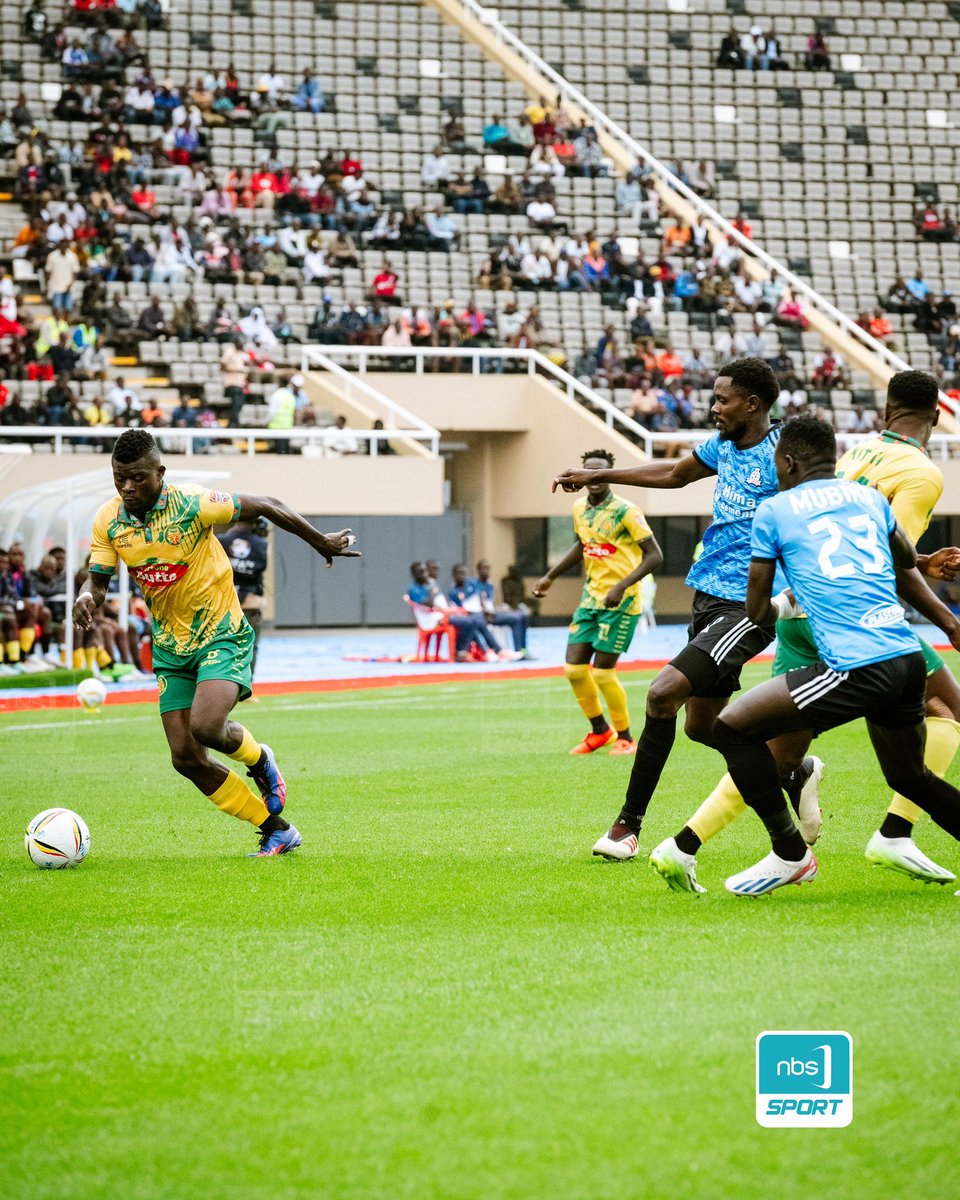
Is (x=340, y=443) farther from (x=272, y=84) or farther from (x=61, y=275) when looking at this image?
(x=272, y=84)

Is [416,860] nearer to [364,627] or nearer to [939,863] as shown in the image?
[939,863]

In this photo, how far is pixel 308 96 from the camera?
129ft

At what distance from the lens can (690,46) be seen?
4441cm

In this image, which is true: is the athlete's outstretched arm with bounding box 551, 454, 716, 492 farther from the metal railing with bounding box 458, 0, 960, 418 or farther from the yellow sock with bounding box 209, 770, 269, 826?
the metal railing with bounding box 458, 0, 960, 418

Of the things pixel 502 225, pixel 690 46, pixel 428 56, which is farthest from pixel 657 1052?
pixel 690 46

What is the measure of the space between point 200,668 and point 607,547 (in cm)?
574

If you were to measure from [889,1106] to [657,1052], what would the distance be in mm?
709

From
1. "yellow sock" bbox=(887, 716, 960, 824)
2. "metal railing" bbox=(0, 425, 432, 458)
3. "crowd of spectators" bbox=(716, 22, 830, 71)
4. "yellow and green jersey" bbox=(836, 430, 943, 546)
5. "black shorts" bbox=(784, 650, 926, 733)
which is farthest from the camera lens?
"crowd of spectators" bbox=(716, 22, 830, 71)

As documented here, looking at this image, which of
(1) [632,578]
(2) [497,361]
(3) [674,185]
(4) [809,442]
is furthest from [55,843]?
(3) [674,185]

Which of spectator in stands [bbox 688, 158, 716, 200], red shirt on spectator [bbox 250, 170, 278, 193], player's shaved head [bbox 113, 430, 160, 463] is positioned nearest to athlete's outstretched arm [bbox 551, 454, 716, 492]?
player's shaved head [bbox 113, 430, 160, 463]

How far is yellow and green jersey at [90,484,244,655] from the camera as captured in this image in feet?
27.3

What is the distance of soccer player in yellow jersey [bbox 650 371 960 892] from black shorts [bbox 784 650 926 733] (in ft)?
2.07

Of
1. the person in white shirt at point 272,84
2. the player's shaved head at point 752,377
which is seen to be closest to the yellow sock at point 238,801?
the player's shaved head at point 752,377

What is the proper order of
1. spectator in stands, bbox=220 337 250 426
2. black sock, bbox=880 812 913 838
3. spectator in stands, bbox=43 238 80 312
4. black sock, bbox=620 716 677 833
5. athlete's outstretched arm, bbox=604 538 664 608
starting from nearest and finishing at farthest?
1. black sock, bbox=880 812 913 838
2. black sock, bbox=620 716 677 833
3. athlete's outstretched arm, bbox=604 538 664 608
4. spectator in stands, bbox=220 337 250 426
5. spectator in stands, bbox=43 238 80 312
